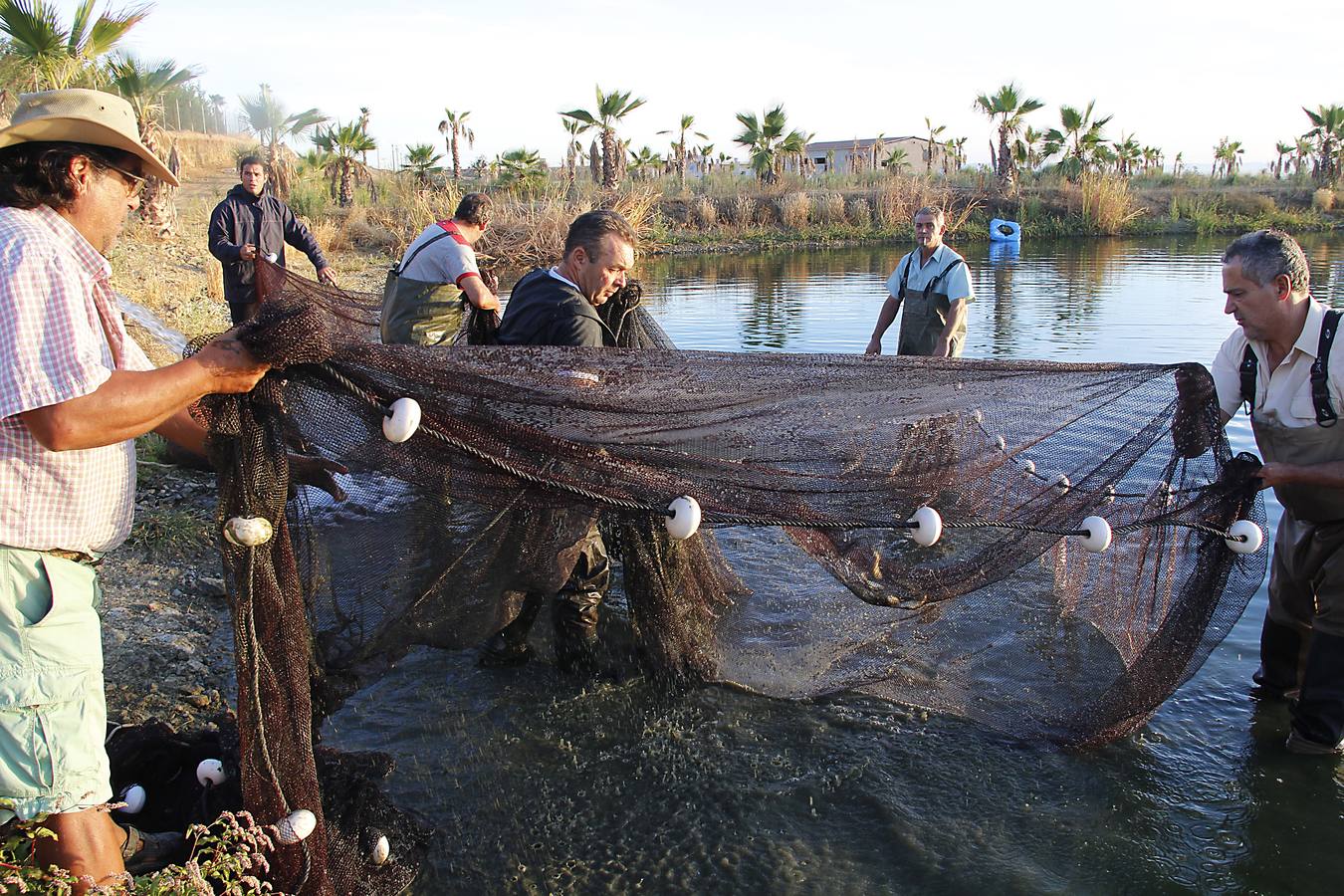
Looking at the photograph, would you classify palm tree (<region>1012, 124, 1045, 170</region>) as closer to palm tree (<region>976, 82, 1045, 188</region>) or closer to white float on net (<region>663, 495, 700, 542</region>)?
palm tree (<region>976, 82, 1045, 188</region>)

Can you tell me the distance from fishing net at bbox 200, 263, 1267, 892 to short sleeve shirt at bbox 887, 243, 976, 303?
3380mm

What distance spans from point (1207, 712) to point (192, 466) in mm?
6546

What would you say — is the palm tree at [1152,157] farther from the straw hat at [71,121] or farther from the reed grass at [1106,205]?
the straw hat at [71,121]

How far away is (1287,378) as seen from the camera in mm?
3705

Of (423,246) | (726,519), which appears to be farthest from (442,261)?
(726,519)

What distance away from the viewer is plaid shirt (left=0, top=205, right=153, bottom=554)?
1.99m

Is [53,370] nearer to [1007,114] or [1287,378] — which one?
[1287,378]

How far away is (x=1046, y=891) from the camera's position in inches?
130

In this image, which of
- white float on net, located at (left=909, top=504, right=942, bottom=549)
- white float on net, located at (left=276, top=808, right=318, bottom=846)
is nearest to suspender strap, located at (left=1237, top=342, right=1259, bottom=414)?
white float on net, located at (left=909, top=504, right=942, bottom=549)

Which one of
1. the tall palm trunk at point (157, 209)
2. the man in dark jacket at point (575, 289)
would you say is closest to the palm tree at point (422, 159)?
the tall palm trunk at point (157, 209)

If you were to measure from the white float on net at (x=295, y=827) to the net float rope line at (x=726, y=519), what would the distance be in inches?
42.4

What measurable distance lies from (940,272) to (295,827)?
611cm

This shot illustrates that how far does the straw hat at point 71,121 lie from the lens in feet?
7.09

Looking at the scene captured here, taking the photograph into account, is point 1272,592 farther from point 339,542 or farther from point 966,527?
point 339,542
